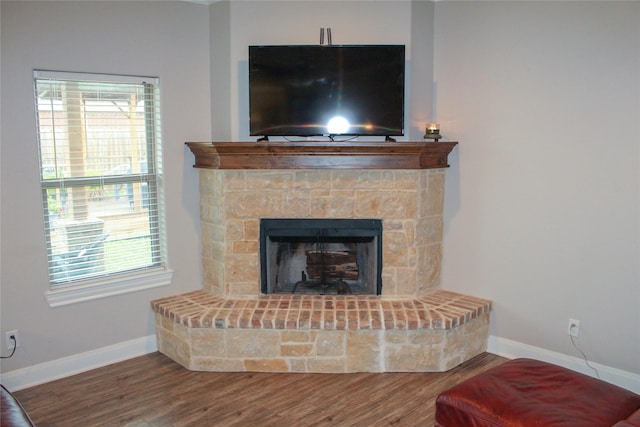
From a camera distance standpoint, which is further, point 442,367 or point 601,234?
point 442,367

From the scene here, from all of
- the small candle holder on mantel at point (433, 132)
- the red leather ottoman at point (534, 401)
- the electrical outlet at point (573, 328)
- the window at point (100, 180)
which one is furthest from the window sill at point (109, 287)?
the electrical outlet at point (573, 328)

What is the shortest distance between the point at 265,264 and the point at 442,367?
4.63 ft

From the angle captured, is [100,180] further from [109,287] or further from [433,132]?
[433,132]

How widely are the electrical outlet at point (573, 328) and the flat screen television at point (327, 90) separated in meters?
1.67

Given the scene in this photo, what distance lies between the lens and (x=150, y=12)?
138 inches

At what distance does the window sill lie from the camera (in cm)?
330

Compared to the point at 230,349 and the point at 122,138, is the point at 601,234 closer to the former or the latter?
the point at 230,349

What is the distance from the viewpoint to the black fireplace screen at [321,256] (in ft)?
12.2

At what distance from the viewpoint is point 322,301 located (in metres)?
3.69

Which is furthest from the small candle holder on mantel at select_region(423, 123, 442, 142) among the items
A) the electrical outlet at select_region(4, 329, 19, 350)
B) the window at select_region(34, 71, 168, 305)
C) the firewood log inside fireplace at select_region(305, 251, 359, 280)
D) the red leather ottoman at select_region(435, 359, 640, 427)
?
the electrical outlet at select_region(4, 329, 19, 350)

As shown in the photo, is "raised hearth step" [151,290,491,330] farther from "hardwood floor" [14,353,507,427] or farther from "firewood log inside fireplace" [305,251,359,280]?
"hardwood floor" [14,353,507,427]

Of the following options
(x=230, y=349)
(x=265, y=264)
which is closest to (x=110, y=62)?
(x=265, y=264)

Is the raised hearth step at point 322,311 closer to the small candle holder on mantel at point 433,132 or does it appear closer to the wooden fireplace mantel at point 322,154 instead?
the wooden fireplace mantel at point 322,154

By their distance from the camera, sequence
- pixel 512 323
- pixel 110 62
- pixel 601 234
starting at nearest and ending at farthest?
pixel 601 234
pixel 110 62
pixel 512 323
